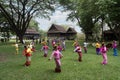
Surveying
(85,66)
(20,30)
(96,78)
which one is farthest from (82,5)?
(96,78)

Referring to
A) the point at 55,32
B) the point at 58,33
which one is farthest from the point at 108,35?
the point at 55,32

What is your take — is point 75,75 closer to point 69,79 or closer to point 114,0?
point 69,79

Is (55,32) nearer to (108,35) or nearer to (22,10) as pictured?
(108,35)

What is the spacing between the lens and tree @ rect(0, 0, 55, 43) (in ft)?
177

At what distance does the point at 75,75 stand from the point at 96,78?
4.39 ft

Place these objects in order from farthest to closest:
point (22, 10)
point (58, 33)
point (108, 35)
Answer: point (58, 33) → point (108, 35) → point (22, 10)

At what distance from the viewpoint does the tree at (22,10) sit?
53.9 meters

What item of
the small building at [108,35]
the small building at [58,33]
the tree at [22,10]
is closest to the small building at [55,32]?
the small building at [58,33]

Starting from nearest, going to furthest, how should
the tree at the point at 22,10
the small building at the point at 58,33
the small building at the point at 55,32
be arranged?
the tree at the point at 22,10, the small building at the point at 55,32, the small building at the point at 58,33

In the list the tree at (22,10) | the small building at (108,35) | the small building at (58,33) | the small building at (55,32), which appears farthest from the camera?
the small building at (58,33)

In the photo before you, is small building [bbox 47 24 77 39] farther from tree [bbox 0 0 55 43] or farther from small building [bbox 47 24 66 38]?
tree [bbox 0 0 55 43]

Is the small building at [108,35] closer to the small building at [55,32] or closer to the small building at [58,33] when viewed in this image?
the small building at [58,33]

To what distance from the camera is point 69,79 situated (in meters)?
14.1

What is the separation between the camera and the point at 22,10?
56000 mm
